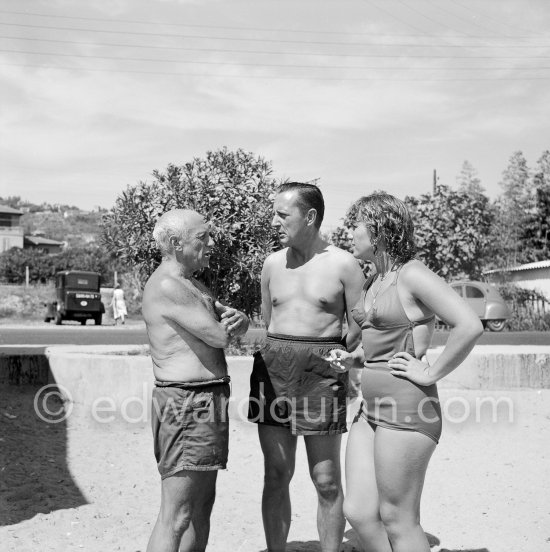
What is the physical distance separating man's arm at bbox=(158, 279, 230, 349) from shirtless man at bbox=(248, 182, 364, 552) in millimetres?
645

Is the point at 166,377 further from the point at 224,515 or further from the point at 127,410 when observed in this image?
the point at 127,410

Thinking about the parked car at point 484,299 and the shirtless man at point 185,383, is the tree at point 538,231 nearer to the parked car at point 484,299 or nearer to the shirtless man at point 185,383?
the parked car at point 484,299

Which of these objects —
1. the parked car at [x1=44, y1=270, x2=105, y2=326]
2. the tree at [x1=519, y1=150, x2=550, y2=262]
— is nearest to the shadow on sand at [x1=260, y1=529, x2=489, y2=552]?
the parked car at [x1=44, y1=270, x2=105, y2=326]

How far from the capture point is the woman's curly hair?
3.29 meters

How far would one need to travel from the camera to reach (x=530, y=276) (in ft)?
100

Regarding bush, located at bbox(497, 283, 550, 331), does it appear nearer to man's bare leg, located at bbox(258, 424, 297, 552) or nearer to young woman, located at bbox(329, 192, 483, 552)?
man's bare leg, located at bbox(258, 424, 297, 552)

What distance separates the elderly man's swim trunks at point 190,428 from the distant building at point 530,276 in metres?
25.5

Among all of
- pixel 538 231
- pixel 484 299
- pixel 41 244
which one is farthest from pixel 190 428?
pixel 41 244

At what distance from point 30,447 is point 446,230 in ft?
32.7

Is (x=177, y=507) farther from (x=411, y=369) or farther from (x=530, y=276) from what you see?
(x=530, y=276)

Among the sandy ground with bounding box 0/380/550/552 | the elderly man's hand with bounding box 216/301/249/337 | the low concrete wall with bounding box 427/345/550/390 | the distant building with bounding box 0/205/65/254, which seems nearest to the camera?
the elderly man's hand with bounding box 216/301/249/337

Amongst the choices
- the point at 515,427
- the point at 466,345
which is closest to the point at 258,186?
the point at 515,427

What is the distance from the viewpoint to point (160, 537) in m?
3.41

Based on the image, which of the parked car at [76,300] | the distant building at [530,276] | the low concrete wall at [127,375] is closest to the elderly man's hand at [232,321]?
the low concrete wall at [127,375]
